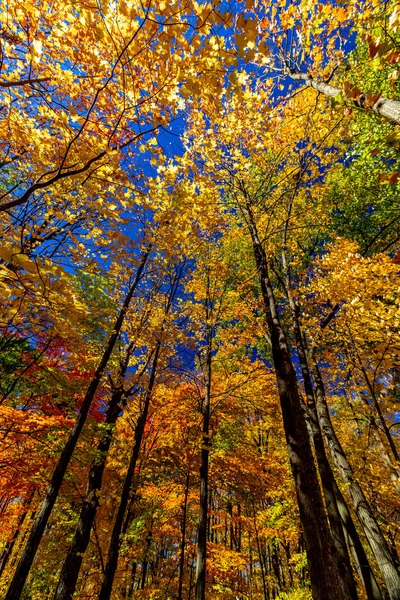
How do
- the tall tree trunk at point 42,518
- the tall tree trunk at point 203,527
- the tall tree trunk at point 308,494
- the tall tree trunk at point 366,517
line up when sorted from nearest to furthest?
the tall tree trunk at point 308,494
the tall tree trunk at point 42,518
the tall tree trunk at point 203,527
the tall tree trunk at point 366,517

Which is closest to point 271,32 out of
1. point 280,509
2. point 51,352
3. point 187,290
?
point 187,290

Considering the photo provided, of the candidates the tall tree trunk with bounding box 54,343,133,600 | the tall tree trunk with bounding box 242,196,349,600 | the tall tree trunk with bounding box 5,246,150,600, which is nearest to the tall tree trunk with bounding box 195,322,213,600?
the tall tree trunk with bounding box 54,343,133,600

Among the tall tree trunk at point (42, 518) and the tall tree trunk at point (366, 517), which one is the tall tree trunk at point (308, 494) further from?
the tall tree trunk at point (366, 517)

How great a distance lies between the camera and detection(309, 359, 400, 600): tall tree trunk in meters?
6.61

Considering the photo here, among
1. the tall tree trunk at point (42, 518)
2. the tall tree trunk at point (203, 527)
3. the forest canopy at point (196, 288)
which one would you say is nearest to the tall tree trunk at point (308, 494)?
the forest canopy at point (196, 288)

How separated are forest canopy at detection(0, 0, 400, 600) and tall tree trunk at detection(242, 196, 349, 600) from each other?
24 mm

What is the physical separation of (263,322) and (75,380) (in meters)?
6.59

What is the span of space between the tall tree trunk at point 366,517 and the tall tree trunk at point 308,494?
4539mm

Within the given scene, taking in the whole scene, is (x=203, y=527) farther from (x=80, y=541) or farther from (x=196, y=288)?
(x=196, y=288)

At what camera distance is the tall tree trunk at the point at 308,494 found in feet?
8.68

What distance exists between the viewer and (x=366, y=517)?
723 cm

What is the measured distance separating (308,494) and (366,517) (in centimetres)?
629

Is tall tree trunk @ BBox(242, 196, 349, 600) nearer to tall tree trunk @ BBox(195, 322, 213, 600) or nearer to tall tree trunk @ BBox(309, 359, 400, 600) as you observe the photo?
tall tree trunk @ BBox(195, 322, 213, 600)

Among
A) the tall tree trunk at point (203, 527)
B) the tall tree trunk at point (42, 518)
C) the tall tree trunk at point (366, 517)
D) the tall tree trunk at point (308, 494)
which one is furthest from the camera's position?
the tall tree trunk at point (366, 517)
